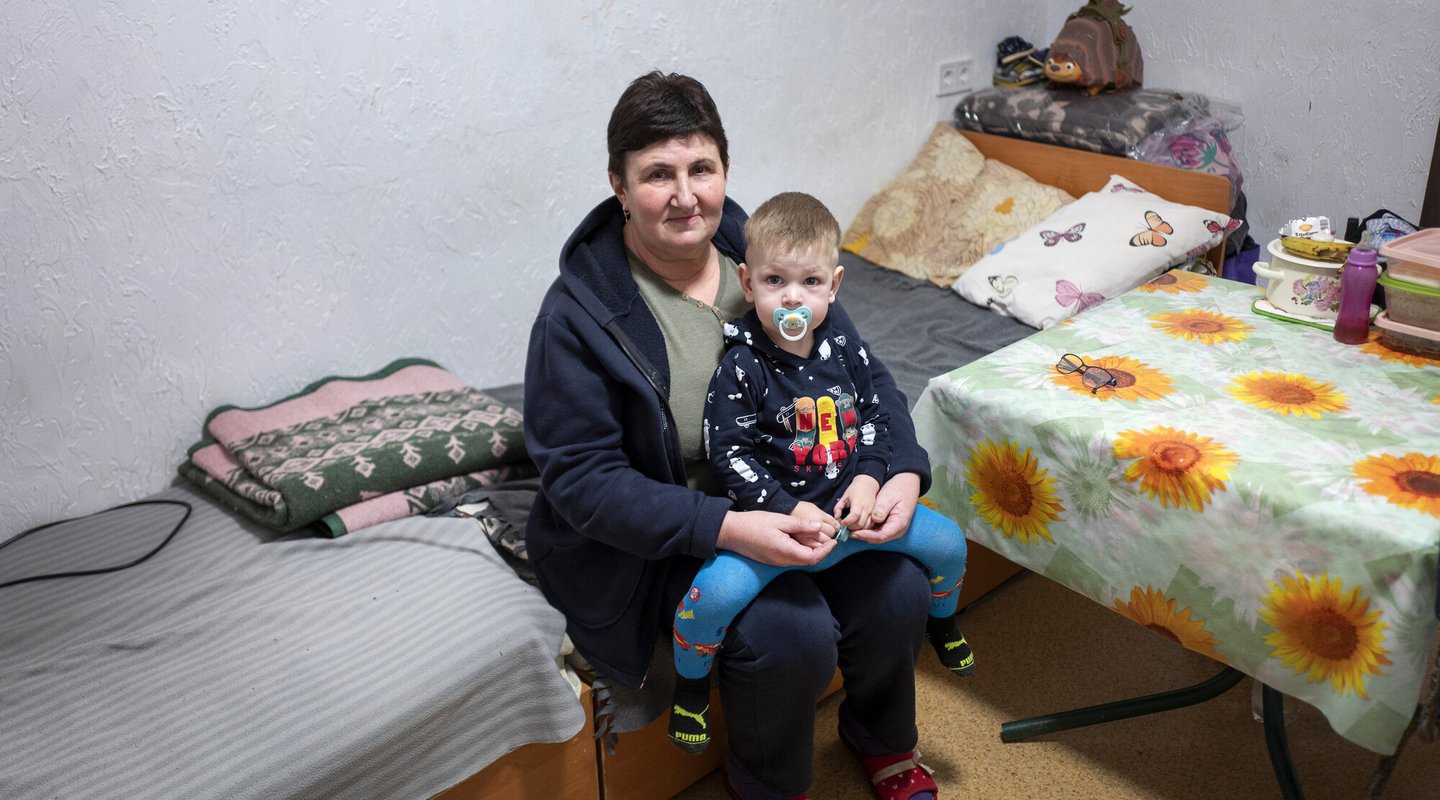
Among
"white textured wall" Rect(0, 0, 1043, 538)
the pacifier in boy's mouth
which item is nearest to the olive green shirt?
the pacifier in boy's mouth

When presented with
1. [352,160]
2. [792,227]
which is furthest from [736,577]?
[352,160]

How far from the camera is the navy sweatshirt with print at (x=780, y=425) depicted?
148 cm

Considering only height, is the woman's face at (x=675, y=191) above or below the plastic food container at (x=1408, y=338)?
above

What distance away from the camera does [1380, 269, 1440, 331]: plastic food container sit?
63.5 inches

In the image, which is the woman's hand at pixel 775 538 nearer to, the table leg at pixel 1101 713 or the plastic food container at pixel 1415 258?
the table leg at pixel 1101 713

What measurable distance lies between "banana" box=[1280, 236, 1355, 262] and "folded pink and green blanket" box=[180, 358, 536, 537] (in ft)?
4.55

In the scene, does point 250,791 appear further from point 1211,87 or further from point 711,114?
point 1211,87

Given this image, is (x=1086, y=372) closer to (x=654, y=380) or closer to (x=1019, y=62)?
(x=654, y=380)

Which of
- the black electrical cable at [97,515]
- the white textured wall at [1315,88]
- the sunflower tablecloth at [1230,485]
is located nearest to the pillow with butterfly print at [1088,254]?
the white textured wall at [1315,88]

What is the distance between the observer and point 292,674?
139 centimetres

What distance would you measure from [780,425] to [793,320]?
0.50 ft

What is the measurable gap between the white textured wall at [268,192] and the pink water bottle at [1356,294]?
1.34 metres

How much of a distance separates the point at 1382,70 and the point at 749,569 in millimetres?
2031

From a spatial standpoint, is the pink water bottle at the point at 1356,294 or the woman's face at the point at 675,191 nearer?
the woman's face at the point at 675,191
